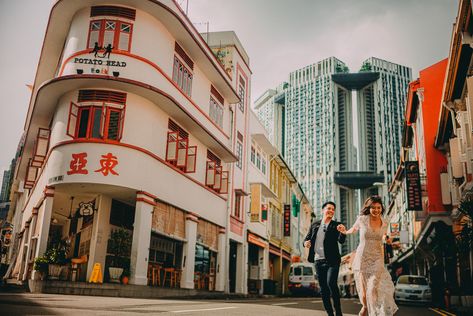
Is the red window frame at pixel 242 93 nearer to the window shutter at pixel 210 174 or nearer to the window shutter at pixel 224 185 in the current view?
the window shutter at pixel 224 185

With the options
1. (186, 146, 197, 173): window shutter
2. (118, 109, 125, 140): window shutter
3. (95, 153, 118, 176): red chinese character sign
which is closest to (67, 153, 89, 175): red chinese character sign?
(95, 153, 118, 176): red chinese character sign

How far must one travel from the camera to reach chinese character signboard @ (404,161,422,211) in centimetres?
2870

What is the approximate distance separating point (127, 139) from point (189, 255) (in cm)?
675

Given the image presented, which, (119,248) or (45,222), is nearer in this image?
(45,222)

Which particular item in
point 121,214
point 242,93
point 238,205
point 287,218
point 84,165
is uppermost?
point 242,93

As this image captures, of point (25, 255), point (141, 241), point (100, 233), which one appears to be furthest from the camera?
point (25, 255)

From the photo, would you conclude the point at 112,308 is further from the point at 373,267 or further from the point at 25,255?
the point at 25,255

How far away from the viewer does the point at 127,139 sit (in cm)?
1834

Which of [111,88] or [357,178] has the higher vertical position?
[357,178]

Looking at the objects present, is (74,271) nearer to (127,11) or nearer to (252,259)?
(127,11)

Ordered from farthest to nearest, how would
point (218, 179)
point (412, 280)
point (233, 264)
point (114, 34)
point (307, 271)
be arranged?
point (307, 271) → point (233, 264) → point (218, 179) → point (412, 280) → point (114, 34)

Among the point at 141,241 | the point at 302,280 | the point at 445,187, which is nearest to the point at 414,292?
the point at 445,187

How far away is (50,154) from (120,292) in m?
6.25

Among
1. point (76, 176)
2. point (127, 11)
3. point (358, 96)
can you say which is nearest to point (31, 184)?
point (76, 176)
